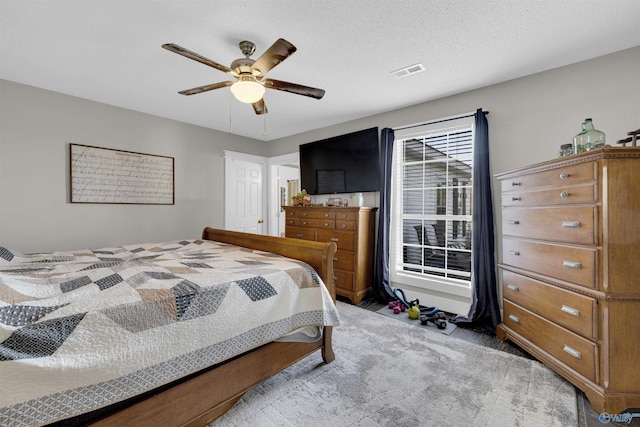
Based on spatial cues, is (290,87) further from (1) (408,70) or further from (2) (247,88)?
(1) (408,70)

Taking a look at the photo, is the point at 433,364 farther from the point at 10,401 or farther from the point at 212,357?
the point at 10,401

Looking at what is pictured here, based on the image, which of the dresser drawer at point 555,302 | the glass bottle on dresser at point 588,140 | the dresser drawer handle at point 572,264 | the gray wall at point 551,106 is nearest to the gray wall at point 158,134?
the gray wall at point 551,106

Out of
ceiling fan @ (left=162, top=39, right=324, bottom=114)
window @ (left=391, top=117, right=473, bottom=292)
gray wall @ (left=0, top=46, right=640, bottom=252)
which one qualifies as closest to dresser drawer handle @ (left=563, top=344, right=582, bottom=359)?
window @ (left=391, top=117, right=473, bottom=292)

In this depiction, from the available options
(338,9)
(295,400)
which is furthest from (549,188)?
(295,400)

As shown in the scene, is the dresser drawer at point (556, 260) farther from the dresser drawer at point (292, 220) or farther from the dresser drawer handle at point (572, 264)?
the dresser drawer at point (292, 220)

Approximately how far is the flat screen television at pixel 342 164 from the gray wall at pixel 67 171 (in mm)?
1728

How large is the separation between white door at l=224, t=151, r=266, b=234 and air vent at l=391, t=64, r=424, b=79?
3149 millimetres

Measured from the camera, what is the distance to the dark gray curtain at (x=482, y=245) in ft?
9.16

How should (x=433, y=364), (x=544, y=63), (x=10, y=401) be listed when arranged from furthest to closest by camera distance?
1. (x=544, y=63)
2. (x=433, y=364)
3. (x=10, y=401)

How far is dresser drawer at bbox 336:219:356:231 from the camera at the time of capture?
11.6 feet

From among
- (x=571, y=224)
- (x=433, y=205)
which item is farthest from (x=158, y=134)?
(x=571, y=224)

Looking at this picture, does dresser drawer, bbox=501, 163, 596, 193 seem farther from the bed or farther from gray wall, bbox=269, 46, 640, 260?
the bed

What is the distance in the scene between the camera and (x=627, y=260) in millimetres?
1610

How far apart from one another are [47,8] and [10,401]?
91.7 inches
